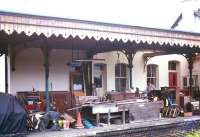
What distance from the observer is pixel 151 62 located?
21312mm

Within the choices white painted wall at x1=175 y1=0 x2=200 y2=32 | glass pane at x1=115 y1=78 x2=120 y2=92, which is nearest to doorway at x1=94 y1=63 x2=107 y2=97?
glass pane at x1=115 y1=78 x2=120 y2=92

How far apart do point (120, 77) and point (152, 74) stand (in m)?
2.41

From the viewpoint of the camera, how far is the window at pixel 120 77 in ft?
65.4

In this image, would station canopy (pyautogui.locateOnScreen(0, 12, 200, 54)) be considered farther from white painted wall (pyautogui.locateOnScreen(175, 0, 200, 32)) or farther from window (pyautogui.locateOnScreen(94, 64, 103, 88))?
white painted wall (pyautogui.locateOnScreen(175, 0, 200, 32))

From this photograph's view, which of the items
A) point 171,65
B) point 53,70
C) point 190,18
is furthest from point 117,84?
point 190,18

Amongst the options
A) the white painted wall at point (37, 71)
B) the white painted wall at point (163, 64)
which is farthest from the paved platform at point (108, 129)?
the white painted wall at point (163, 64)

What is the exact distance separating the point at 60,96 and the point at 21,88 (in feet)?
5.46

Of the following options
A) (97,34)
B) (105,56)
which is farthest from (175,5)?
(97,34)

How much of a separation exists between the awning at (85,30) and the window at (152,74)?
6.67m

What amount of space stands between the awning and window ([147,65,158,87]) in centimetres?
667

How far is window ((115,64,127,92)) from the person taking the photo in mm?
19934

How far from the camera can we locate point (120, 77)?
20.0 m

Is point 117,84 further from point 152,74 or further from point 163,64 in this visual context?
point 163,64

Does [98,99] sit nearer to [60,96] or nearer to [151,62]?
[60,96]
